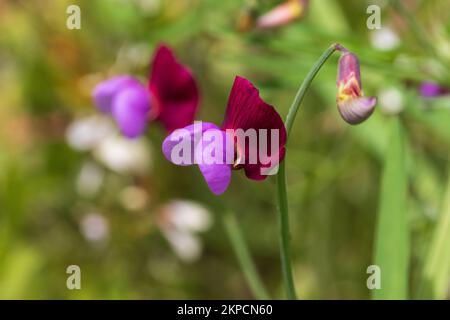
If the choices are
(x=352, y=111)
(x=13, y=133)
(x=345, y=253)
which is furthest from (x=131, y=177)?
(x=352, y=111)

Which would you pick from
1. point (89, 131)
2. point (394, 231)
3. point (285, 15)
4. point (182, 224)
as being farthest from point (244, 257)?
point (89, 131)

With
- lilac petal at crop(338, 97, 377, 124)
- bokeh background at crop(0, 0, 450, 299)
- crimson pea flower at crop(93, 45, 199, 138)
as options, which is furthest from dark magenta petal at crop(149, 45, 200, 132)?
bokeh background at crop(0, 0, 450, 299)

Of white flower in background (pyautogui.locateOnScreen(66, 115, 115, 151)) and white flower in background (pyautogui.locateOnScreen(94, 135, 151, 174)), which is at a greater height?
white flower in background (pyautogui.locateOnScreen(66, 115, 115, 151))

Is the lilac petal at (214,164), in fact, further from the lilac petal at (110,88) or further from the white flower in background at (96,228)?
the white flower in background at (96,228)

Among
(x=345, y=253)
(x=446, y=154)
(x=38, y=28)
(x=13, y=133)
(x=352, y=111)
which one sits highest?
(x=38, y=28)

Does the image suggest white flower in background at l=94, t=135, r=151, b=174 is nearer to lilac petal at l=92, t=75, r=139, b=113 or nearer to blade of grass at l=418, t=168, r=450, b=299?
lilac petal at l=92, t=75, r=139, b=113

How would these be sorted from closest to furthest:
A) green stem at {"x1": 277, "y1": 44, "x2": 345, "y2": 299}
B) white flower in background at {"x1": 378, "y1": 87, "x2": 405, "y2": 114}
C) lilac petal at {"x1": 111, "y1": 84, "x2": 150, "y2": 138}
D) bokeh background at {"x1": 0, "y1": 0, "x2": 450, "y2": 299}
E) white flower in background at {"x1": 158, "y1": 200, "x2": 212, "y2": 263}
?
green stem at {"x1": 277, "y1": 44, "x2": 345, "y2": 299}
lilac petal at {"x1": 111, "y1": 84, "x2": 150, "y2": 138}
white flower in background at {"x1": 378, "y1": 87, "x2": 405, "y2": 114}
bokeh background at {"x1": 0, "y1": 0, "x2": 450, "y2": 299}
white flower in background at {"x1": 158, "y1": 200, "x2": 212, "y2": 263}

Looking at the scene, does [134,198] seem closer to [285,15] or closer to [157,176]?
[157,176]
